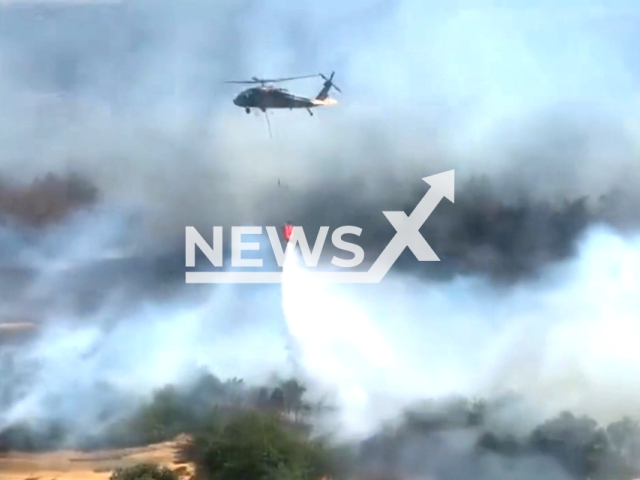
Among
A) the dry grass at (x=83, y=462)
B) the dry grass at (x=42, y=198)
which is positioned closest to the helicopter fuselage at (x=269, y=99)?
the dry grass at (x=42, y=198)

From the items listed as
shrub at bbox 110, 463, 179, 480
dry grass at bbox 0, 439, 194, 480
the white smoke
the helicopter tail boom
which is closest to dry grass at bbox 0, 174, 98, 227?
the white smoke

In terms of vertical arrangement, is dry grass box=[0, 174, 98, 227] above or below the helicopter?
below

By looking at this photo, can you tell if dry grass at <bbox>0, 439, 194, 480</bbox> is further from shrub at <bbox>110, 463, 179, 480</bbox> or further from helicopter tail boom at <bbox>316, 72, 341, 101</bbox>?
helicopter tail boom at <bbox>316, 72, 341, 101</bbox>

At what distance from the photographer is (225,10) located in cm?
1742

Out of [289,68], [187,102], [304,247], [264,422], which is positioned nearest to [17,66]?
[187,102]

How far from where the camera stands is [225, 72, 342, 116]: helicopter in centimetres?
1697

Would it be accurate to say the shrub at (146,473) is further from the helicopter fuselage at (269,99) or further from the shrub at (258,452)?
the helicopter fuselage at (269,99)

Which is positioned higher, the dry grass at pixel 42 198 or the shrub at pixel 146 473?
the dry grass at pixel 42 198

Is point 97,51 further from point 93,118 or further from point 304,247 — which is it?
Answer: point 304,247

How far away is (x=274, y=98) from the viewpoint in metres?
17.0

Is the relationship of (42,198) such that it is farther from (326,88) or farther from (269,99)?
(326,88)

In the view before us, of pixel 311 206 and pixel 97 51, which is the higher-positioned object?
pixel 97 51

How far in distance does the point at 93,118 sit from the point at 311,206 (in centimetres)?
378

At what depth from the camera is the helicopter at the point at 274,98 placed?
668 inches
